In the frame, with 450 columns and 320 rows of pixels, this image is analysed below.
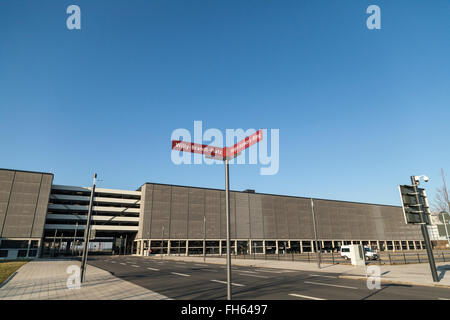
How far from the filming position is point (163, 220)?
2736 inches

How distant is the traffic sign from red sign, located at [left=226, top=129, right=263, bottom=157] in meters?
14.3

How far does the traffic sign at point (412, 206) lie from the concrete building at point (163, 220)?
4306 cm

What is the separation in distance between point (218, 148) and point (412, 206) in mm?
15377

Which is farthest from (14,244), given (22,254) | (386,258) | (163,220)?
(386,258)

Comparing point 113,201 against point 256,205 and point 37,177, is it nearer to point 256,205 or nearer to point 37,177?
point 37,177

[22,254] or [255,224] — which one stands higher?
[255,224]

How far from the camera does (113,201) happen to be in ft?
234

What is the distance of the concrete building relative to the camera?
189ft

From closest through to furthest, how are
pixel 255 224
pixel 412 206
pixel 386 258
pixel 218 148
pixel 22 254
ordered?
pixel 218 148
pixel 412 206
pixel 386 258
pixel 22 254
pixel 255 224

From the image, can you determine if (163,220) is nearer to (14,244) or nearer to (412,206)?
(14,244)

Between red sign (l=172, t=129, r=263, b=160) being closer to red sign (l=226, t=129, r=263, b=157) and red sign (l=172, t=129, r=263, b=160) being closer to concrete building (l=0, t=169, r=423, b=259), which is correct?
red sign (l=226, t=129, r=263, b=157)

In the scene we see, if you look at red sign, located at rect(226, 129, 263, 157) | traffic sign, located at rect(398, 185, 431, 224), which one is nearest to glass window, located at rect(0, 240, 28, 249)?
red sign, located at rect(226, 129, 263, 157)
